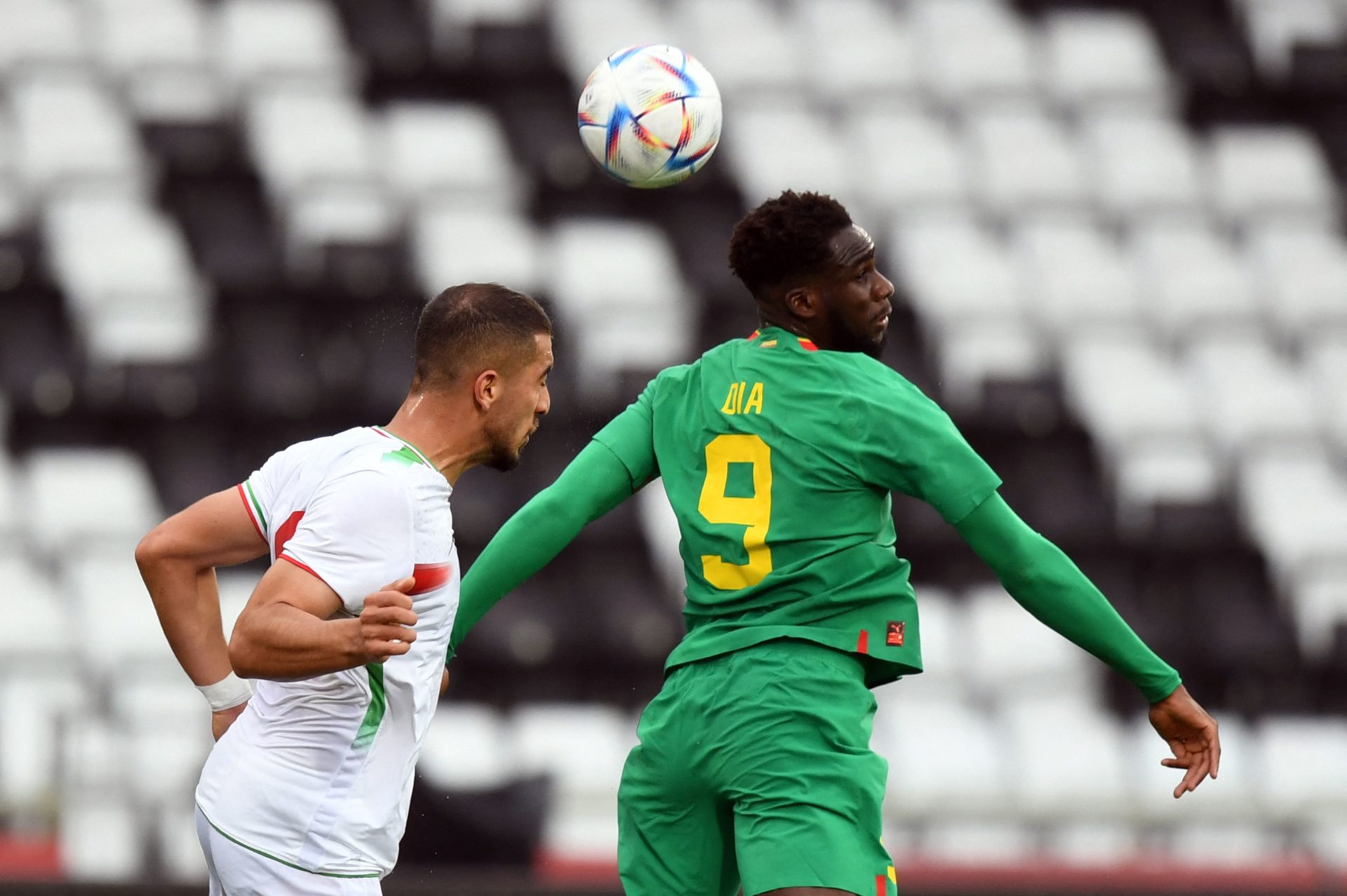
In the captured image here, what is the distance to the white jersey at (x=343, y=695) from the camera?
104 inches

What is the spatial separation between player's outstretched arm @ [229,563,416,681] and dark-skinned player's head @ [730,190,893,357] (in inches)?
42.8

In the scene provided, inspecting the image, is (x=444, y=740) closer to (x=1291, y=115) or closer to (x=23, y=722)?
(x=23, y=722)

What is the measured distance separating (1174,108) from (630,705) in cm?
466

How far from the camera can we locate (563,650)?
696cm

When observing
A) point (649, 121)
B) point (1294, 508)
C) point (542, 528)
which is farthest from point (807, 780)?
point (1294, 508)

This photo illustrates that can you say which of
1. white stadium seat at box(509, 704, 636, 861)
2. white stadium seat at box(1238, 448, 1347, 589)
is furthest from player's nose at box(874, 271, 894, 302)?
white stadium seat at box(1238, 448, 1347, 589)

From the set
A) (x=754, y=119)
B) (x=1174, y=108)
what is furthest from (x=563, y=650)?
(x=1174, y=108)

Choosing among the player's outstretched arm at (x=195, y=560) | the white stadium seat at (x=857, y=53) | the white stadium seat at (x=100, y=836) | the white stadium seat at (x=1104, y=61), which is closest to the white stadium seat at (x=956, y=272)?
the white stadium seat at (x=857, y=53)

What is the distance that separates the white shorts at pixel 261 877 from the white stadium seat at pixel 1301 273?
23.0 feet

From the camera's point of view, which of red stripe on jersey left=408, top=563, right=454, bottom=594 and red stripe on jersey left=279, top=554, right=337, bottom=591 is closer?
red stripe on jersey left=279, top=554, right=337, bottom=591

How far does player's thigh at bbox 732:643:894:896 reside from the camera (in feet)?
9.50

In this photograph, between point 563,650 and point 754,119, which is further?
point 754,119

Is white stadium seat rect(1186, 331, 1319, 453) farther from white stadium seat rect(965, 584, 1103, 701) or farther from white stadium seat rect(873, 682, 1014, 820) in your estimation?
white stadium seat rect(873, 682, 1014, 820)

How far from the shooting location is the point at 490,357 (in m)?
2.91
